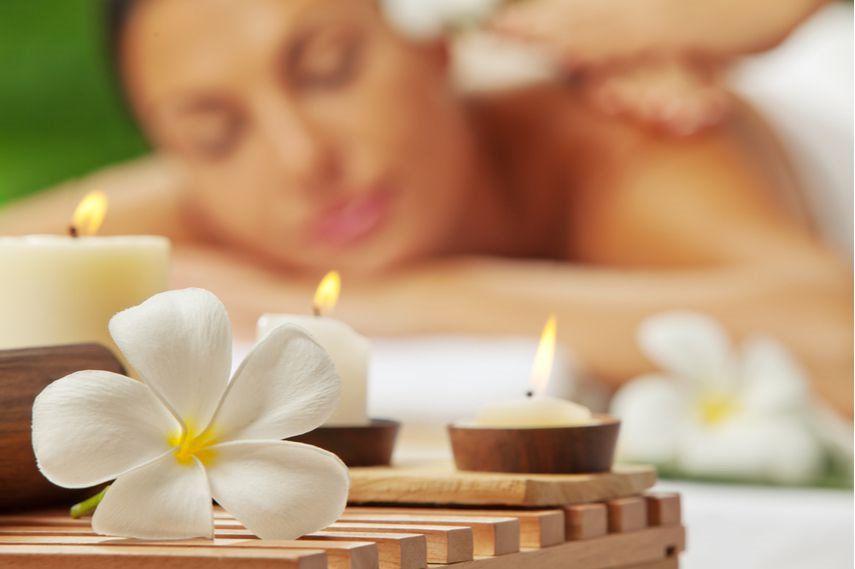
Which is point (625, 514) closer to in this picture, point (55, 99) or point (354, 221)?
point (354, 221)

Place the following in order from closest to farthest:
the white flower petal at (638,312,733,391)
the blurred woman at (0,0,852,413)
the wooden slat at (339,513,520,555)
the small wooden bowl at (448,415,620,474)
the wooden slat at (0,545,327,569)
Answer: the wooden slat at (0,545,327,569), the wooden slat at (339,513,520,555), the small wooden bowl at (448,415,620,474), the white flower petal at (638,312,733,391), the blurred woman at (0,0,852,413)

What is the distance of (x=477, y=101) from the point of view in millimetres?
2303

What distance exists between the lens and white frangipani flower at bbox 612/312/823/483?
4.47 feet

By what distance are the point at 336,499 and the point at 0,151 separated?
216 centimetres

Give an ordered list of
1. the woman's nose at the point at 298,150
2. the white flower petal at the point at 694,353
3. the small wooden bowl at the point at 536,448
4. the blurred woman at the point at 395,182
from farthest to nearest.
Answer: the woman's nose at the point at 298,150
the blurred woman at the point at 395,182
the white flower petal at the point at 694,353
the small wooden bowl at the point at 536,448

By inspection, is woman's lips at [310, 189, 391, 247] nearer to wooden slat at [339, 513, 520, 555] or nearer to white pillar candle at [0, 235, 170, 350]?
white pillar candle at [0, 235, 170, 350]

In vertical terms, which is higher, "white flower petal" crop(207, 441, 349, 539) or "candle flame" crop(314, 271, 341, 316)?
"candle flame" crop(314, 271, 341, 316)

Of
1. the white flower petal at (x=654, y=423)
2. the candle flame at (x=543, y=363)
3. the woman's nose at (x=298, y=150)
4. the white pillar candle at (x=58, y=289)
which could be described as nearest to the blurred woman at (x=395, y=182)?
the woman's nose at (x=298, y=150)

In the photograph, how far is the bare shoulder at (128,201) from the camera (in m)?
2.38

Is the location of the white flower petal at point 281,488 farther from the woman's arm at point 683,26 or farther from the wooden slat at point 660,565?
the woman's arm at point 683,26

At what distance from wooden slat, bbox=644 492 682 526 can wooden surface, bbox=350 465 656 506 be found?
0.02 m

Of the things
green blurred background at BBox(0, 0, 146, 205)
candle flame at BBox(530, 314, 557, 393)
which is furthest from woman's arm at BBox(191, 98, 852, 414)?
candle flame at BBox(530, 314, 557, 393)

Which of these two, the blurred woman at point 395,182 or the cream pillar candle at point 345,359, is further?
the blurred woman at point 395,182

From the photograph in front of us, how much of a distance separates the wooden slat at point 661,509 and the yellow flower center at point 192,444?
0.79 ft
